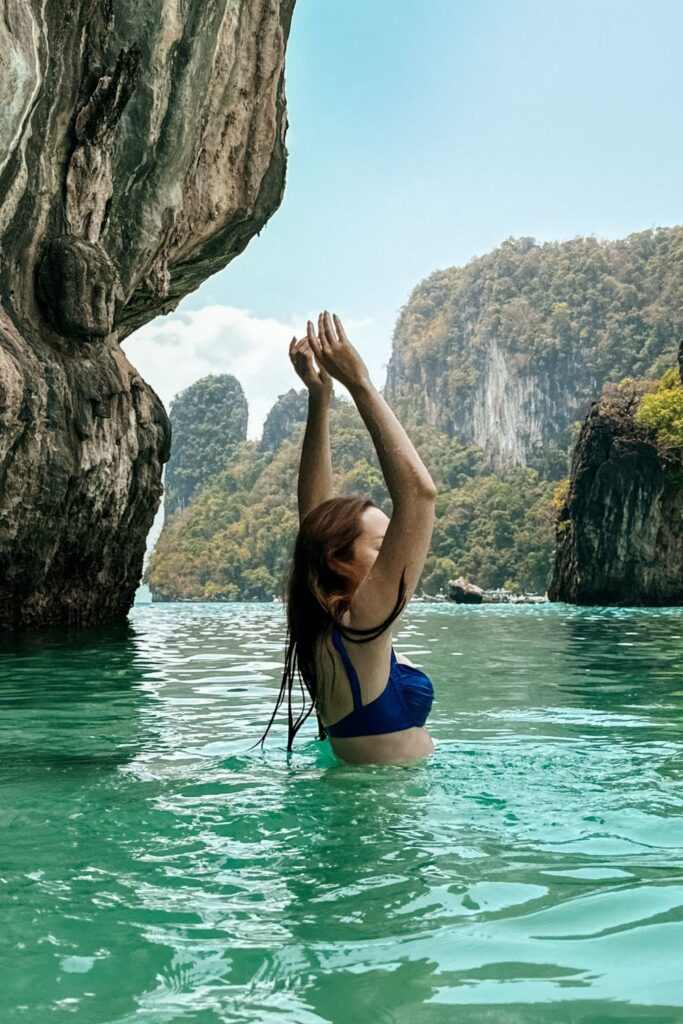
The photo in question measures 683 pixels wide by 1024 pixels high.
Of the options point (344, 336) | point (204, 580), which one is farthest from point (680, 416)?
point (204, 580)

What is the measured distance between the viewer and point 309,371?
3500 mm

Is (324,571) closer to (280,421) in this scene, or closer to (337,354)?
(337,354)

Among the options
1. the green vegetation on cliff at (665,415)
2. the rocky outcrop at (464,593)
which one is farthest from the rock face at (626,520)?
the rocky outcrop at (464,593)

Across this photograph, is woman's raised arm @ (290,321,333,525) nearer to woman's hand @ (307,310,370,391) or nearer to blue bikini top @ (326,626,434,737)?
woman's hand @ (307,310,370,391)

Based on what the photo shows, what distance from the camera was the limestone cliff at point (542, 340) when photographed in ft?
356

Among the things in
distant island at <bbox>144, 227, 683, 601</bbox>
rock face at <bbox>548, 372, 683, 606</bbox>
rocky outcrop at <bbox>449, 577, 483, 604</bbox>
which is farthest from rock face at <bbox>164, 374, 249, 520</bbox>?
rock face at <bbox>548, 372, 683, 606</bbox>

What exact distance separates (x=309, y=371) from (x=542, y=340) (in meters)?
116

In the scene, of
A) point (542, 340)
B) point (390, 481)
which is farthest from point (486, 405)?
point (390, 481)

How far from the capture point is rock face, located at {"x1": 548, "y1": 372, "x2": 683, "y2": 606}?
41.4 metres

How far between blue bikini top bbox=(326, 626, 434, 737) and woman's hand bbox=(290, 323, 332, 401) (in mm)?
959

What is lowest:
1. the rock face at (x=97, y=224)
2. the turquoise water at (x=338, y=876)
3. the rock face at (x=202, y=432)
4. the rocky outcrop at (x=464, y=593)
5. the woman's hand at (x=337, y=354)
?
the rocky outcrop at (x=464, y=593)

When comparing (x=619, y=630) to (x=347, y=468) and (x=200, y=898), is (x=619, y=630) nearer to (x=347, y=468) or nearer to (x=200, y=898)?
(x=200, y=898)

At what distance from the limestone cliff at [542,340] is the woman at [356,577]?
9535cm

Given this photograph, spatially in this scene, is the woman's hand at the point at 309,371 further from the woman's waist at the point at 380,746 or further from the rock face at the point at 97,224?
the rock face at the point at 97,224
